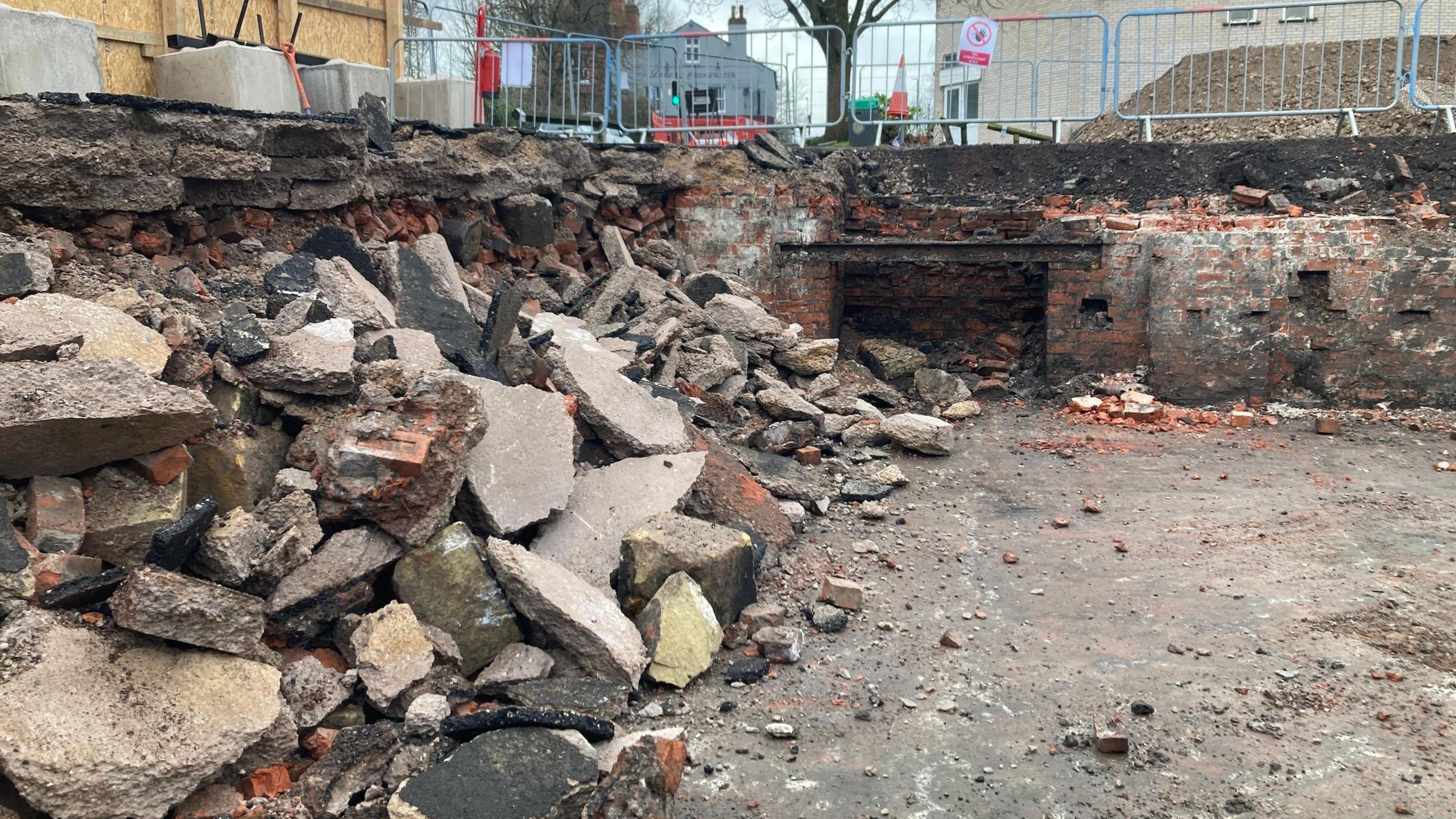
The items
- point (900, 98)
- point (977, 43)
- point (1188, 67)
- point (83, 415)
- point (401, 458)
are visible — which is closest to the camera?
point (83, 415)

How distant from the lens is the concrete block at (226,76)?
280 inches

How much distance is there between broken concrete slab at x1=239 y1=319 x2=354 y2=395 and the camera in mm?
4445

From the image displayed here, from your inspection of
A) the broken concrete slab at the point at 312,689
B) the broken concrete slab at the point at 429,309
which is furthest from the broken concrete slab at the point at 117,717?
the broken concrete slab at the point at 429,309

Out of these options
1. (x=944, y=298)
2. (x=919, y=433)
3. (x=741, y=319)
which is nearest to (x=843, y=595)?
(x=919, y=433)

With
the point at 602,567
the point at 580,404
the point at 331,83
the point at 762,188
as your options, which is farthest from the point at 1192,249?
the point at 331,83

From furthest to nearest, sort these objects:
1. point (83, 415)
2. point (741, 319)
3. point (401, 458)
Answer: point (741, 319) < point (401, 458) < point (83, 415)

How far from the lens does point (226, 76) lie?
715cm

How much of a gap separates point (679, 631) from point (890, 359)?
5.43 meters

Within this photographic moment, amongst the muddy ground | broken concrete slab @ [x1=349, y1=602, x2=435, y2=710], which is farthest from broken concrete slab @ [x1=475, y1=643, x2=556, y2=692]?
the muddy ground

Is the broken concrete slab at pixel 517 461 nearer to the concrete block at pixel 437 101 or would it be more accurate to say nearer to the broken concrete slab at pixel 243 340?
the broken concrete slab at pixel 243 340

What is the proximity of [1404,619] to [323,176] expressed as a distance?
5886 mm

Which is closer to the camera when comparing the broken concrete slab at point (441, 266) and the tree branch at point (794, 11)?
the broken concrete slab at point (441, 266)

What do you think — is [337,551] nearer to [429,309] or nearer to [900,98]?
[429,309]

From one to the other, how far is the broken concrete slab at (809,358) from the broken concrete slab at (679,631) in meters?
4.03
